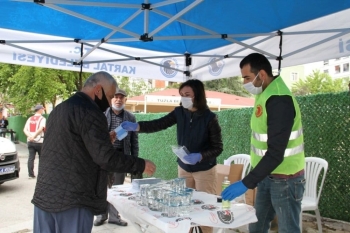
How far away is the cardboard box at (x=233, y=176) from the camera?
3945 millimetres

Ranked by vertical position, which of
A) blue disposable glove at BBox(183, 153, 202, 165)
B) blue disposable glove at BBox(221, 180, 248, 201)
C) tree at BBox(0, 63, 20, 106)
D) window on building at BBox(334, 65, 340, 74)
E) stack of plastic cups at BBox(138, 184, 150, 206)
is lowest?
stack of plastic cups at BBox(138, 184, 150, 206)

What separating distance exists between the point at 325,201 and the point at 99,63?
400 cm

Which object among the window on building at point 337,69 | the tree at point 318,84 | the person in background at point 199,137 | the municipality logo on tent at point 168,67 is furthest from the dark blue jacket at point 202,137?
the window on building at point 337,69

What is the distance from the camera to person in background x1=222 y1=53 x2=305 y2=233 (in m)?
2.13

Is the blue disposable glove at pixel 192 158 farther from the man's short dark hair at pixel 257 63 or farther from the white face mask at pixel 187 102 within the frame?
the man's short dark hair at pixel 257 63

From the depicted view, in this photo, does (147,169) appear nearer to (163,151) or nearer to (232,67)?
(232,67)

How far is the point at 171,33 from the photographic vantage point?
4.38 meters

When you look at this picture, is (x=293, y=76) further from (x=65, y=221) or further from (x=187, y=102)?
(x=65, y=221)

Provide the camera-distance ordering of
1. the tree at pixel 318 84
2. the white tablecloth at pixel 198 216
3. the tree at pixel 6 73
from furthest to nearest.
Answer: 1. the tree at pixel 318 84
2. the tree at pixel 6 73
3. the white tablecloth at pixel 198 216

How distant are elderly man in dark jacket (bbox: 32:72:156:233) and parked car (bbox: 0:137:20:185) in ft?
17.6

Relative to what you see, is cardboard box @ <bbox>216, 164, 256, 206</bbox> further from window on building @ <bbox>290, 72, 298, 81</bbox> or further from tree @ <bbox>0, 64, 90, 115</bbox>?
window on building @ <bbox>290, 72, 298, 81</bbox>

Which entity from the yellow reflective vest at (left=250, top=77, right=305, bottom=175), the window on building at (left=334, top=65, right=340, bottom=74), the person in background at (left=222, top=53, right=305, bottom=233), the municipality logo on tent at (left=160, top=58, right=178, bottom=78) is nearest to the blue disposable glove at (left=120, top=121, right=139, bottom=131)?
the person in background at (left=222, top=53, right=305, bottom=233)

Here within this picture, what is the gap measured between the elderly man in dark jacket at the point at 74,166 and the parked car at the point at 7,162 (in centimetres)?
535

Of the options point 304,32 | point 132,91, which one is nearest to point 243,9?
point 304,32
